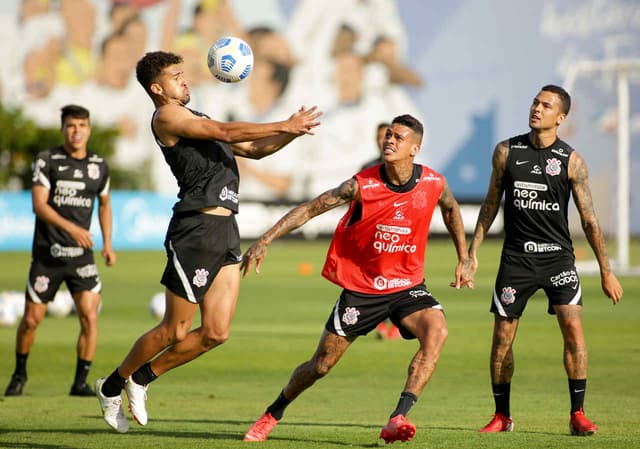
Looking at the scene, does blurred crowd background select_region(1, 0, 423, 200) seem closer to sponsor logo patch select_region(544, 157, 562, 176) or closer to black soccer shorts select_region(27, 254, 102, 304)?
black soccer shorts select_region(27, 254, 102, 304)

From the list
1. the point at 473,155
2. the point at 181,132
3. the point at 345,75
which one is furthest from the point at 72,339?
the point at 345,75

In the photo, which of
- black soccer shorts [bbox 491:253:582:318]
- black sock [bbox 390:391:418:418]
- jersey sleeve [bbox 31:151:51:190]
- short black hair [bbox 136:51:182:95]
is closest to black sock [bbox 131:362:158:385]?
black sock [bbox 390:391:418:418]

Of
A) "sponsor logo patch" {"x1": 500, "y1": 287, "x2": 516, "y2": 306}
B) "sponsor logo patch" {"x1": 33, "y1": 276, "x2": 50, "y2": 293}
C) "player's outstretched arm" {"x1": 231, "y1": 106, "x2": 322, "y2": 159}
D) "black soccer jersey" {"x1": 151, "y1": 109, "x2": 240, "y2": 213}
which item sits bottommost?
"sponsor logo patch" {"x1": 33, "y1": 276, "x2": 50, "y2": 293}

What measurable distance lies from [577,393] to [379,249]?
196cm

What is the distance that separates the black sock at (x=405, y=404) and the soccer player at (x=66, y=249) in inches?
184

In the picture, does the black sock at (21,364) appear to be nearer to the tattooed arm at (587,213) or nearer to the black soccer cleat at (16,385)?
the black soccer cleat at (16,385)

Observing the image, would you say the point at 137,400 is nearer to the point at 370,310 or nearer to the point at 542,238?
the point at 370,310

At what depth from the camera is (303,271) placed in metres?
33.6

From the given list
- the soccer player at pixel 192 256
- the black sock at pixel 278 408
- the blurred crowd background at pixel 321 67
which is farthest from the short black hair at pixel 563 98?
the blurred crowd background at pixel 321 67

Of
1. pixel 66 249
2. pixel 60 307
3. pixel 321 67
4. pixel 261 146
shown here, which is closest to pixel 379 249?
pixel 261 146

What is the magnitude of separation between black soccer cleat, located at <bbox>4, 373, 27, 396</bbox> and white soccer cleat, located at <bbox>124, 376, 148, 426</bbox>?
356 centimetres

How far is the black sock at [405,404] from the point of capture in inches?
353

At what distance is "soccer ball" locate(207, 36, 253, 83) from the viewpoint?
32.5ft

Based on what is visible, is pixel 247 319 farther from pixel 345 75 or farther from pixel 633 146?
pixel 345 75
